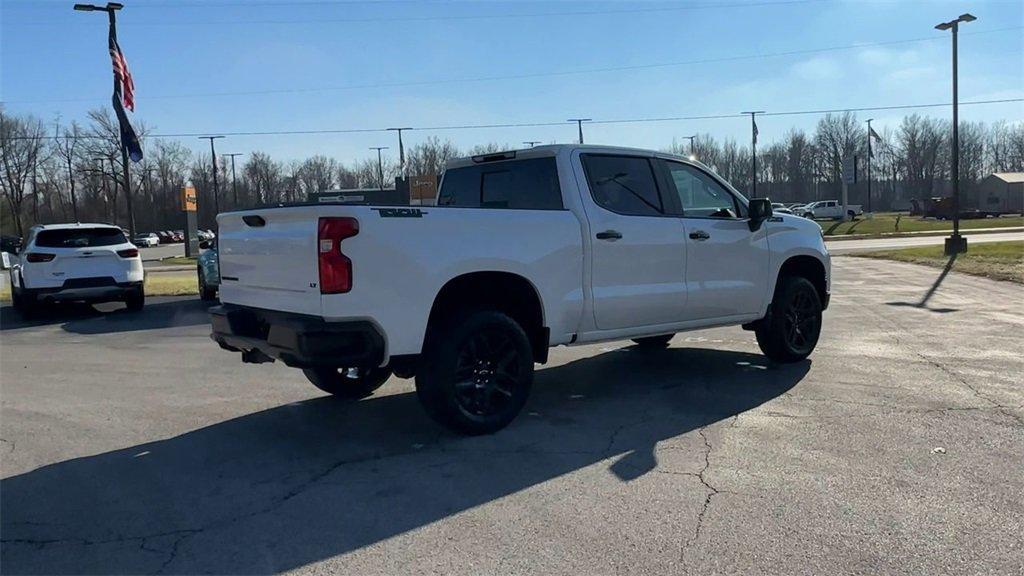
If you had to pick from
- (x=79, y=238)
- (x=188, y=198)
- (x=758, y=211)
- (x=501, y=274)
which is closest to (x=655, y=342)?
(x=758, y=211)

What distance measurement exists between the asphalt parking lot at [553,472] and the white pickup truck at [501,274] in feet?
1.84

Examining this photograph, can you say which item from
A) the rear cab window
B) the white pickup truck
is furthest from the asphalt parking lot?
the rear cab window

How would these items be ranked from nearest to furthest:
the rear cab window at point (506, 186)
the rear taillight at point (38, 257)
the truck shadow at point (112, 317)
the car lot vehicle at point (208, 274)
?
the rear cab window at point (506, 186) → the truck shadow at point (112, 317) → the rear taillight at point (38, 257) → the car lot vehicle at point (208, 274)

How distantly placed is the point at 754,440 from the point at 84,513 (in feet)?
13.4

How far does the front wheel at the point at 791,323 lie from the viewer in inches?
297

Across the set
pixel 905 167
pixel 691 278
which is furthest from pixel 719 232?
pixel 905 167

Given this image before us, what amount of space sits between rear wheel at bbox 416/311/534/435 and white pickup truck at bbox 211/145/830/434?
11mm

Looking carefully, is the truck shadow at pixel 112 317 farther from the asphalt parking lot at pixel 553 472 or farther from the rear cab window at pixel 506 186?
the rear cab window at pixel 506 186

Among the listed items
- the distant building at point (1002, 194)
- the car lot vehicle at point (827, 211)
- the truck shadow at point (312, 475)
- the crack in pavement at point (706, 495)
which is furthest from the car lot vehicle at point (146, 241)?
the distant building at point (1002, 194)

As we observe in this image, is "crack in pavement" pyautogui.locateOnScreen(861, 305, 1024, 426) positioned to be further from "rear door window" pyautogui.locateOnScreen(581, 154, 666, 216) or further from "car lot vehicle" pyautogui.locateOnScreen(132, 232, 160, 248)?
"car lot vehicle" pyautogui.locateOnScreen(132, 232, 160, 248)

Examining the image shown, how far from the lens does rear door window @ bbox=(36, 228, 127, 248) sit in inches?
523

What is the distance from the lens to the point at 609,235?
601 cm

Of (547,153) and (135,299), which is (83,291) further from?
(547,153)

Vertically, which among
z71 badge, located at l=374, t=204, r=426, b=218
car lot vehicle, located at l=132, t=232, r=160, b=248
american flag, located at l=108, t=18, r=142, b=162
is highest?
american flag, located at l=108, t=18, r=142, b=162
